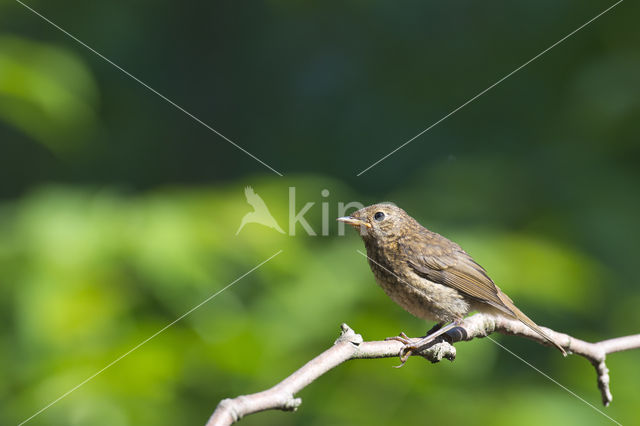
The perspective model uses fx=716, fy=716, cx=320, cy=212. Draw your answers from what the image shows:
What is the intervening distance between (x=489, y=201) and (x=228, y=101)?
16.5ft

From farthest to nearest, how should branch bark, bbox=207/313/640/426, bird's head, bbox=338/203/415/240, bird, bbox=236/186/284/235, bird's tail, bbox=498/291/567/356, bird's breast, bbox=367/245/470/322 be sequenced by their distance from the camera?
1. bird, bbox=236/186/284/235
2. bird's head, bbox=338/203/415/240
3. bird's breast, bbox=367/245/470/322
4. bird's tail, bbox=498/291/567/356
5. branch bark, bbox=207/313/640/426

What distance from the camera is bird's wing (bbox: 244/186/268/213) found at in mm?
4738

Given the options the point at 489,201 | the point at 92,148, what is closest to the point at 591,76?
the point at 489,201

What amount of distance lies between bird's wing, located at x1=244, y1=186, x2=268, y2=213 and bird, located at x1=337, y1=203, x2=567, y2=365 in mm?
1051

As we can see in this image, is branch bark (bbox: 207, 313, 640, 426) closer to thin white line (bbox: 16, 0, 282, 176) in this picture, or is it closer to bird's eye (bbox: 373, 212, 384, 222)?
bird's eye (bbox: 373, 212, 384, 222)

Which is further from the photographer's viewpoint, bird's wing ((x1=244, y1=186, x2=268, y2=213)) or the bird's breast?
bird's wing ((x1=244, y1=186, x2=268, y2=213))

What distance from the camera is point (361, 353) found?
227 centimetres

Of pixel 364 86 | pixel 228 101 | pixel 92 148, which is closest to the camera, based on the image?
pixel 92 148

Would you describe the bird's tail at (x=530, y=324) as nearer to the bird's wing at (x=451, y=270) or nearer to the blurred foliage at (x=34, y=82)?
the bird's wing at (x=451, y=270)

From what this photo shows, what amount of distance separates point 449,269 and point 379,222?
44 centimetres

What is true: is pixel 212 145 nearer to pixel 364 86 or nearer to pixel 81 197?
pixel 364 86

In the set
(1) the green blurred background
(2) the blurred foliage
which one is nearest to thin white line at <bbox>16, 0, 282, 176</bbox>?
(1) the green blurred background

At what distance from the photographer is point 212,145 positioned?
31.8 ft

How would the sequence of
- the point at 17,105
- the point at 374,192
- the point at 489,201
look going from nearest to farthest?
the point at 17,105 → the point at 489,201 → the point at 374,192
